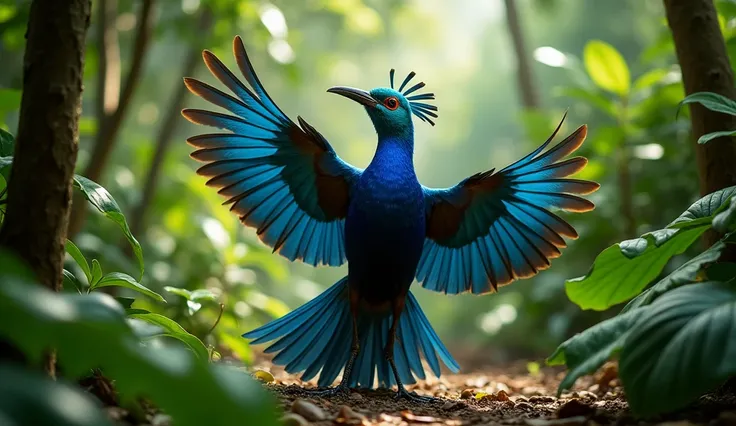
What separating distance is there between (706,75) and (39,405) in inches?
92.6

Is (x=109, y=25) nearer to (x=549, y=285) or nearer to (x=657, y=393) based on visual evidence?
(x=549, y=285)

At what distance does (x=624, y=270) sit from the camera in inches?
84.7

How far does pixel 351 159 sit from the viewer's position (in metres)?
10.5

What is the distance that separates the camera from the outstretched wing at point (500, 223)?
2596mm

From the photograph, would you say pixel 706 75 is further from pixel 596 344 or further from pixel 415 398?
pixel 415 398

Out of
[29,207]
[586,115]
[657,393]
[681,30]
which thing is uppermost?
[586,115]

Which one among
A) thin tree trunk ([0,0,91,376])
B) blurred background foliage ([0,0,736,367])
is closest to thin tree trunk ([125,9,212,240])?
blurred background foliage ([0,0,736,367])

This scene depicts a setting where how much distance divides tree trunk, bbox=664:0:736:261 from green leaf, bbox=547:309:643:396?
2.68 feet

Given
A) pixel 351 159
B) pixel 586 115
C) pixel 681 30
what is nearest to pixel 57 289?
A: pixel 681 30

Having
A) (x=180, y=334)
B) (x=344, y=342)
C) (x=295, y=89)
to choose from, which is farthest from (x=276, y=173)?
(x=295, y=89)

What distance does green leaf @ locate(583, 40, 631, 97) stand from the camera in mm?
4145

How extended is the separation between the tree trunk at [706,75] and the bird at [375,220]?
42cm

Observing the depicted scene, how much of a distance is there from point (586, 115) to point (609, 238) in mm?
3026

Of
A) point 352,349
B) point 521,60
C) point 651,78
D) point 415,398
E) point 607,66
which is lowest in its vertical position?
point 415,398
